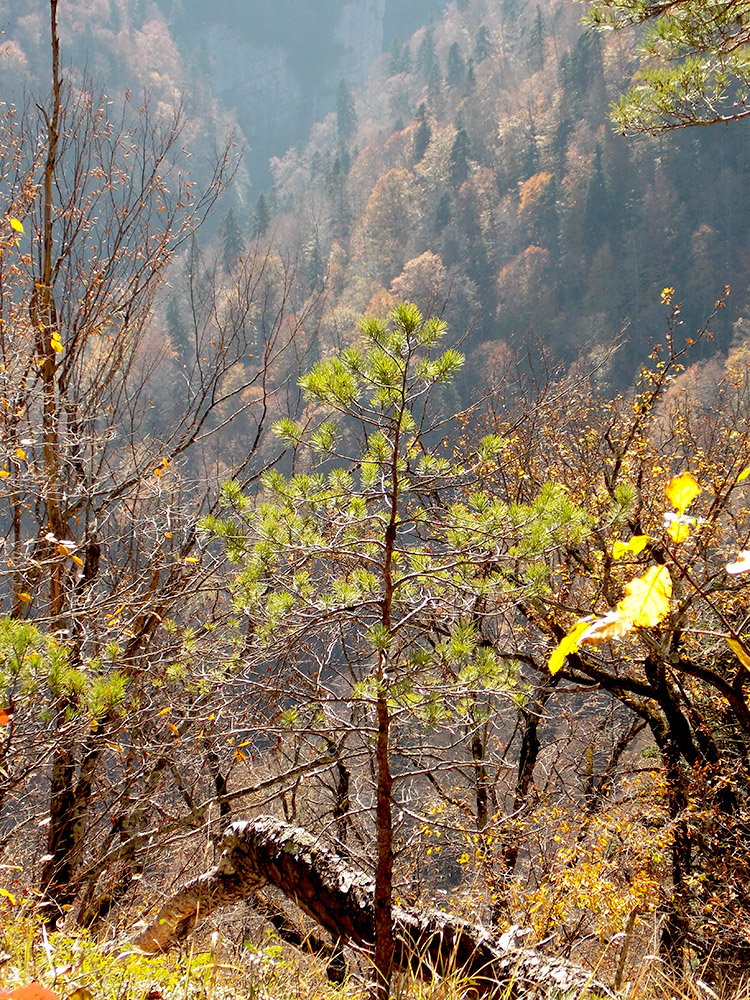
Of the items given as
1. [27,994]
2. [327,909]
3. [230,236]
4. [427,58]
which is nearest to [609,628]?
[27,994]

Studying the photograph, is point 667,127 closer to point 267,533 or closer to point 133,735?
point 267,533

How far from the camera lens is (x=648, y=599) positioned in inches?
31.8

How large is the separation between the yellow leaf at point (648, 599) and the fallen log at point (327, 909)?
2065 millimetres

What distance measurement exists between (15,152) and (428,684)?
4809 mm

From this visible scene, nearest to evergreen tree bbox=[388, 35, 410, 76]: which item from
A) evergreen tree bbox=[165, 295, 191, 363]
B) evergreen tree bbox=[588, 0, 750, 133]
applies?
evergreen tree bbox=[165, 295, 191, 363]

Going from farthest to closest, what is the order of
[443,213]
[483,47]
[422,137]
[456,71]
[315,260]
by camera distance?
[483,47] → [456,71] → [422,137] → [443,213] → [315,260]

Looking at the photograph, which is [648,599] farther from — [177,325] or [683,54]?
[177,325]

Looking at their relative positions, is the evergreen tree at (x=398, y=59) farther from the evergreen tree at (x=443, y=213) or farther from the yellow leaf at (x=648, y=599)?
the yellow leaf at (x=648, y=599)

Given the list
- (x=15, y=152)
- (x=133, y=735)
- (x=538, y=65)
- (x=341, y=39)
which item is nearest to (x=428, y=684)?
(x=133, y=735)

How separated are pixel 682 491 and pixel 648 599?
191mm

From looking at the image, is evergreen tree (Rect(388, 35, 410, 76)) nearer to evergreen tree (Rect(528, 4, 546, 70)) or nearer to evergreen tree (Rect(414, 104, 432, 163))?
evergreen tree (Rect(528, 4, 546, 70))

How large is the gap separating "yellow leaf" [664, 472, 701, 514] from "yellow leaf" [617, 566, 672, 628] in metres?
0.10

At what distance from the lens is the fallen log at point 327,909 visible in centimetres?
253

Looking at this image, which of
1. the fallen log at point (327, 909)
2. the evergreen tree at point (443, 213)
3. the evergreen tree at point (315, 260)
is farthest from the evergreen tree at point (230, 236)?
the fallen log at point (327, 909)
